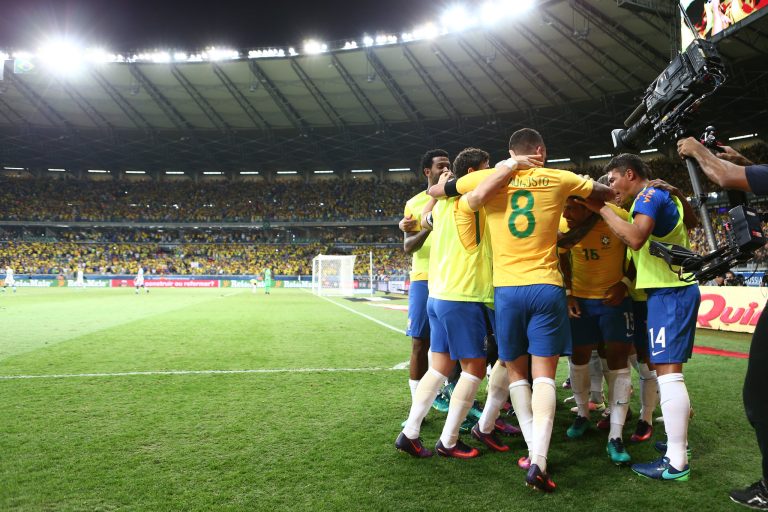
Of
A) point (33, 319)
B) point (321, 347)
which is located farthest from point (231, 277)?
point (321, 347)

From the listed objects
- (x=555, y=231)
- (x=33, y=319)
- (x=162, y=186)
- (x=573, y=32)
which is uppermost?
(x=573, y=32)

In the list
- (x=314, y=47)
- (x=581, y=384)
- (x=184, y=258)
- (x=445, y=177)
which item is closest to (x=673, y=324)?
(x=581, y=384)

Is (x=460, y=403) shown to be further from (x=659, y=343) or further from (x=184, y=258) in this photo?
(x=184, y=258)

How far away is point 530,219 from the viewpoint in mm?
3381

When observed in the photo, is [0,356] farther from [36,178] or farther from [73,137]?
[36,178]

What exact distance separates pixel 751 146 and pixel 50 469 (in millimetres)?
41854

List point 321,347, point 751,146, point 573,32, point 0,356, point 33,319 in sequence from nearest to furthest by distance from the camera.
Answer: point 0,356, point 321,347, point 33,319, point 573,32, point 751,146

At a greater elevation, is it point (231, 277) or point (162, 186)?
point (162, 186)

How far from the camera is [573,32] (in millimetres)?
24312

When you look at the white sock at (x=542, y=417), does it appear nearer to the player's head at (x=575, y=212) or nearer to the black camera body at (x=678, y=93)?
the player's head at (x=575, y=212)

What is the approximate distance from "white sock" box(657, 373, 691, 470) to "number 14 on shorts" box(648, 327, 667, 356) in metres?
0.17

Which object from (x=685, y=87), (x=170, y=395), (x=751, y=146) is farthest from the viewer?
(x=751, y=146)

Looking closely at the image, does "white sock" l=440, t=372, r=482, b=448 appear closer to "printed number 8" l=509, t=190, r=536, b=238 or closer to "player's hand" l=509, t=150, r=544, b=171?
"printed number 8" l=509, t=190, r=536, b=238

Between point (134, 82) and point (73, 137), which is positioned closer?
point (134, 82)
